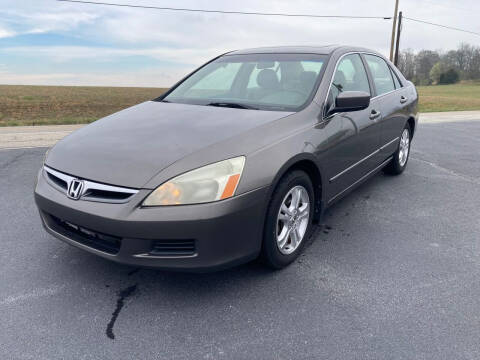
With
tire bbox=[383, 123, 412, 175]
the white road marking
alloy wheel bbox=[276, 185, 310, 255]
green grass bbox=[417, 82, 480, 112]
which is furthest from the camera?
green grass bbox=[417, 82, 480, 112]

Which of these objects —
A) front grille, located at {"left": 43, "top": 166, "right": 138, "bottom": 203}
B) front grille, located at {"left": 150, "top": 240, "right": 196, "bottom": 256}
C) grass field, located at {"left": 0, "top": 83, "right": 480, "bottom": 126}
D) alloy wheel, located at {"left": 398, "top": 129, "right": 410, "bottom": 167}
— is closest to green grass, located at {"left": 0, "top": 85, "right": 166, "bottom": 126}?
grass field, located at {"left": 0, "top": 83, "right": 480, "bottom": 126}

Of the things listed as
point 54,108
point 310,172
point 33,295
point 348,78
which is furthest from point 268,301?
point 54,108

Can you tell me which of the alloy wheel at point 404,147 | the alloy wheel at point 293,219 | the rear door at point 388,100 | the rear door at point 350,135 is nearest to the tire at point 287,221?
→ the alloy wheel at point 293,219

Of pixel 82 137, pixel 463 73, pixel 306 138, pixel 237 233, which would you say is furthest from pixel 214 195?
pixel 463 73

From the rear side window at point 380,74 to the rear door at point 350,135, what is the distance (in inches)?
9.9

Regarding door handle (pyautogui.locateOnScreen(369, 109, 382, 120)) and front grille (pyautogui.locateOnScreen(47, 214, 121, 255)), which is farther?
door handle (pyautogui.locateOnScreen(369, 109, 382, 120))

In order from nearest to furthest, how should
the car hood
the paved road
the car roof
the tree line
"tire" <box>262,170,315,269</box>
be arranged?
the paved road
the car hood
"tire" <box>262,170,315,269</box>
the car roof
the tree line

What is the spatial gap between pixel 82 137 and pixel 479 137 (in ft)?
28.9

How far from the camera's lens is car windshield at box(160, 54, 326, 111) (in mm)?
3180

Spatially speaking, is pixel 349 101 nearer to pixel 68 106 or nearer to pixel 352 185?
pixel 352 185

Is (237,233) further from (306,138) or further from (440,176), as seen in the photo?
(440,176)

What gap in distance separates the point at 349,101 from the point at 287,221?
106 cm

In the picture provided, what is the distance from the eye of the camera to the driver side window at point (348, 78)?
3259 mm

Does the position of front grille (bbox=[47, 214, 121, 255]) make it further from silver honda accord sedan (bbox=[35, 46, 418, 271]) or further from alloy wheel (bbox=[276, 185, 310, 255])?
alloy wheel (bbox=[276, 185, 310, 255])
